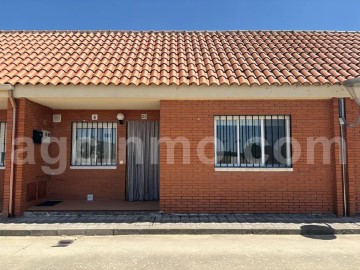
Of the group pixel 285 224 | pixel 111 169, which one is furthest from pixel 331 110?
pixel 111 169

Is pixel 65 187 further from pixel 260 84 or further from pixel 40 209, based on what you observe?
pixel 260 84

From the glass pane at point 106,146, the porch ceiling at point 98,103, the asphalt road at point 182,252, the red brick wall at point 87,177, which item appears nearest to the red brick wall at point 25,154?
the porch ceiling at point 98,103

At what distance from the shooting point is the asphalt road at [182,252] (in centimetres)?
461

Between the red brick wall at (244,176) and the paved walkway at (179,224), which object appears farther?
the red brick wall at (244,176)

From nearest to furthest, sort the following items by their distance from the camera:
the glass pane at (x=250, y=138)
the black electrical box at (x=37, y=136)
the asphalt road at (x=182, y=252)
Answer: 1. the asphalt road at (x=182, y=252)
2. the glass pane at (x=250, y=138)
3. the black electrical box at (x=37, y=136)

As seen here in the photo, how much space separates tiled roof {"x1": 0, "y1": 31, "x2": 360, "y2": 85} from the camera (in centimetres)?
752

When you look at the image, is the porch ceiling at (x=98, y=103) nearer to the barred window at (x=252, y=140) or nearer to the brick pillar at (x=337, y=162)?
the barred window at (x=252, y=140)

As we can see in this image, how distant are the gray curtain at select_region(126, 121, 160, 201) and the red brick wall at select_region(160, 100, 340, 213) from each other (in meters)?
1.97

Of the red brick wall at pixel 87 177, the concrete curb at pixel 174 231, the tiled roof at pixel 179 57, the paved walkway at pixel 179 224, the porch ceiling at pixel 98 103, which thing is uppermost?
the tiled roof at pixel 179 57

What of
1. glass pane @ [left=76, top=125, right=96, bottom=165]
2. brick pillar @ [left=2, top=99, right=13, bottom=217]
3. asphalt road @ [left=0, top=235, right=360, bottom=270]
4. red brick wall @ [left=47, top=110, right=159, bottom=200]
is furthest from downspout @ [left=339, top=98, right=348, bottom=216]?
brick pillar @ [left=2, top=99, right=13, bottom=217]

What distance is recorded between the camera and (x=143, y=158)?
376 inches

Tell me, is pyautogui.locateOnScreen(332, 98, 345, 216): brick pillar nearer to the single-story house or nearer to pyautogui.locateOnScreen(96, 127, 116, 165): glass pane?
the single-story house

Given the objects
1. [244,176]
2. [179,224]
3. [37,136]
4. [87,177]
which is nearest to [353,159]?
[244,176]

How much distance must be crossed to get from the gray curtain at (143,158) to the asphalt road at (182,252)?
332 centimetres
